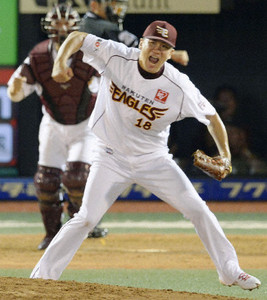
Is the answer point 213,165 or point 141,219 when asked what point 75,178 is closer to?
point 141,219

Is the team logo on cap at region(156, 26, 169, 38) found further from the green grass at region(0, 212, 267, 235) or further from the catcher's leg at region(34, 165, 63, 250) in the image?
the green grass at region(0, 212, 267, 235)

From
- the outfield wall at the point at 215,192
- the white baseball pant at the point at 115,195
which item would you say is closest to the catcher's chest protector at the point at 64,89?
the white baseball pant at the point at 115,195

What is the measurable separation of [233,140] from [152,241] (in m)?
4.38

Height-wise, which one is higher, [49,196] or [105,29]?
[105,29]

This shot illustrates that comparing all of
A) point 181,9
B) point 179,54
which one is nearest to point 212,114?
point 179,54

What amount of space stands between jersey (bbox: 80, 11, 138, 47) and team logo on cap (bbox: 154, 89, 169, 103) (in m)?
3.10

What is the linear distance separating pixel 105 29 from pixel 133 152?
342 cm

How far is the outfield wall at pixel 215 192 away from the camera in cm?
1309

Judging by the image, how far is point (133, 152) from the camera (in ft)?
20.8

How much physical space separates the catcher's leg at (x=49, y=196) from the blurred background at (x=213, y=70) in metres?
3.98

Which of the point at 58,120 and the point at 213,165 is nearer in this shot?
the point at 213,165

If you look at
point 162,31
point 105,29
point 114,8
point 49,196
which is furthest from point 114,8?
point 162,31

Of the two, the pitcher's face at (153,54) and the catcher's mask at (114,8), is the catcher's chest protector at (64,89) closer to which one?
the catcher's mask at (114,8)

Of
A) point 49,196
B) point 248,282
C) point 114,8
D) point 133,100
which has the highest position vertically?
point 133,100
